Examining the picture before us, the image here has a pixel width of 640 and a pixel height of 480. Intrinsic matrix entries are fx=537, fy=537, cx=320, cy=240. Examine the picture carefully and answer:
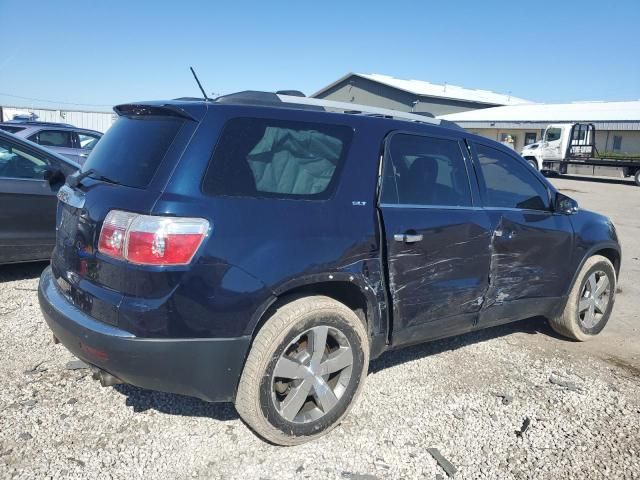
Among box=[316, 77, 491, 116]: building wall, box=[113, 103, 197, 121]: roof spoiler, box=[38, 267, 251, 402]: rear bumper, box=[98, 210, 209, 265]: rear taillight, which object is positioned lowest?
box=[38, 267, 251, 402]: rear bumper

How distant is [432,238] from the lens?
326cm

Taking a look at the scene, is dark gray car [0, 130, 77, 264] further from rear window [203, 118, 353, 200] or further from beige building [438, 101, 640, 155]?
beige building [438, 101, 640, 155]

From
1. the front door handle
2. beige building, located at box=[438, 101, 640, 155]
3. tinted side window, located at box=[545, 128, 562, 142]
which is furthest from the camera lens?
beige building, located at box=[438, 101, 640, 155]

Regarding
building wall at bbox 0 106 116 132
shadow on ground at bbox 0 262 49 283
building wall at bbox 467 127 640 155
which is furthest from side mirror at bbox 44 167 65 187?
building wall at bbox 467 127 640 155

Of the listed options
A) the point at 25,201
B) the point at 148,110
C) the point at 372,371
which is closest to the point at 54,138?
the point at 25,201

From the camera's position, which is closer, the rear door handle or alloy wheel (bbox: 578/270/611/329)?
the rear door handle

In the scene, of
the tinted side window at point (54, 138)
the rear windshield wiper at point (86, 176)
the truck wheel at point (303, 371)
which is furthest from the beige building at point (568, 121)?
the rear windshield wiper at point (86, 176)

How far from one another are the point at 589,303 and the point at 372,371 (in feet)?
7.25

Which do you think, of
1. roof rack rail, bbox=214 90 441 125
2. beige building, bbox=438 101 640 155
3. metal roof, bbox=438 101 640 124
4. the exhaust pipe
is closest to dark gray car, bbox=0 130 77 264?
roof rack rail, bbox=214 90 441 125

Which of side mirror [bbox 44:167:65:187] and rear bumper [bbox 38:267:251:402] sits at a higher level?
side mirror [bbox 44:167:65:187]

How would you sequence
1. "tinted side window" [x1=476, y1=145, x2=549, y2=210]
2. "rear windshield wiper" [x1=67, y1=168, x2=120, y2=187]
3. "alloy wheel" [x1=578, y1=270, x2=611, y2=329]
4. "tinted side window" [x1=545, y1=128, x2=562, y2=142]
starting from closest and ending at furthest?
"rear windshield wiper" [x1=67, y1=168, x2=120, y2=187] < "tinted side window" [x1=476, y1=145, x2=549, y2=210] < "alloy wheel" [x1=578, y1=270, x2=611, y2=329] < "tinted side window" [x1=545, y1=128, x2=562, y2=142]

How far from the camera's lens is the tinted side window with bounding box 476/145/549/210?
3.81m

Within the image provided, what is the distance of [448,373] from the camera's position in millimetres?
3889

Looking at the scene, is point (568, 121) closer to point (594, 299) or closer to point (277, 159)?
point (594, 299)
